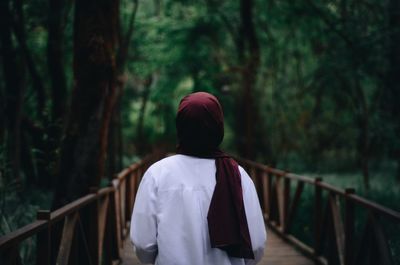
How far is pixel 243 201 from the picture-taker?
332 centimetres

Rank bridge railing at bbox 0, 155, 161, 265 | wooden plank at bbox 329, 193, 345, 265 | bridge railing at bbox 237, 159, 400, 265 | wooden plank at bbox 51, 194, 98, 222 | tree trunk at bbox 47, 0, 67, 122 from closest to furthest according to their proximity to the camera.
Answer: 1. bridge railing at bbox 0, 155, 161, 265
2. wooden plank at bbox 51, 194, 98, 222
3. bridge railing at bbox 237, 159, 400, 265
4. wooden plank at bbox 329, 193, 345, 265
5. tree trunk at bbox 47, 0, 67, 122

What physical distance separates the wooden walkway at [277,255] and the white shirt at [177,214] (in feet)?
16.2

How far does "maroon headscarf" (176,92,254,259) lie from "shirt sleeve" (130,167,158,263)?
27 cm

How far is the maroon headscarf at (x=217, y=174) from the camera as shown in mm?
3176

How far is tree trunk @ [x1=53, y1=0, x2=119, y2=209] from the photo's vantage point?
767 centimetres

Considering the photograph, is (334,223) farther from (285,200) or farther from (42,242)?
(42,242)

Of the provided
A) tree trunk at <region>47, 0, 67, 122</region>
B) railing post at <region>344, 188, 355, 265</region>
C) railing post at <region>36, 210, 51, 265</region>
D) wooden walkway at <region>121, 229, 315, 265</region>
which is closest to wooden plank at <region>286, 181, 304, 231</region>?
wooden walkway at <region>121, 229, 315, 265</region>

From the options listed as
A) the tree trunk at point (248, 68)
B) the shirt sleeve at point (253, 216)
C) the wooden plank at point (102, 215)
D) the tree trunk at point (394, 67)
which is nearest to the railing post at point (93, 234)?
the wooden plank at point (102, 215)

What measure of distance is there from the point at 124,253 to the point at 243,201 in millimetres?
5810

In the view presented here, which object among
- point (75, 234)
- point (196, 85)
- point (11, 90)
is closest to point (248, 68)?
point (11, 90)

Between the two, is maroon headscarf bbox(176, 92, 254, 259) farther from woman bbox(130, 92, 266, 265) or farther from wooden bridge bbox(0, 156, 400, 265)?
wooden bridge bbox(0, 156, 400, 265)

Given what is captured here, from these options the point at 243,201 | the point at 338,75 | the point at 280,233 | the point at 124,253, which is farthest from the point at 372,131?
the point at 243,201

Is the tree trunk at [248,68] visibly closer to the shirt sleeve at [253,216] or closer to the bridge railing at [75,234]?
the bridge railing at [75,234]

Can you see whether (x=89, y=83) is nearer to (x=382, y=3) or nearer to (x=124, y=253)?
(x=124, y=253)
